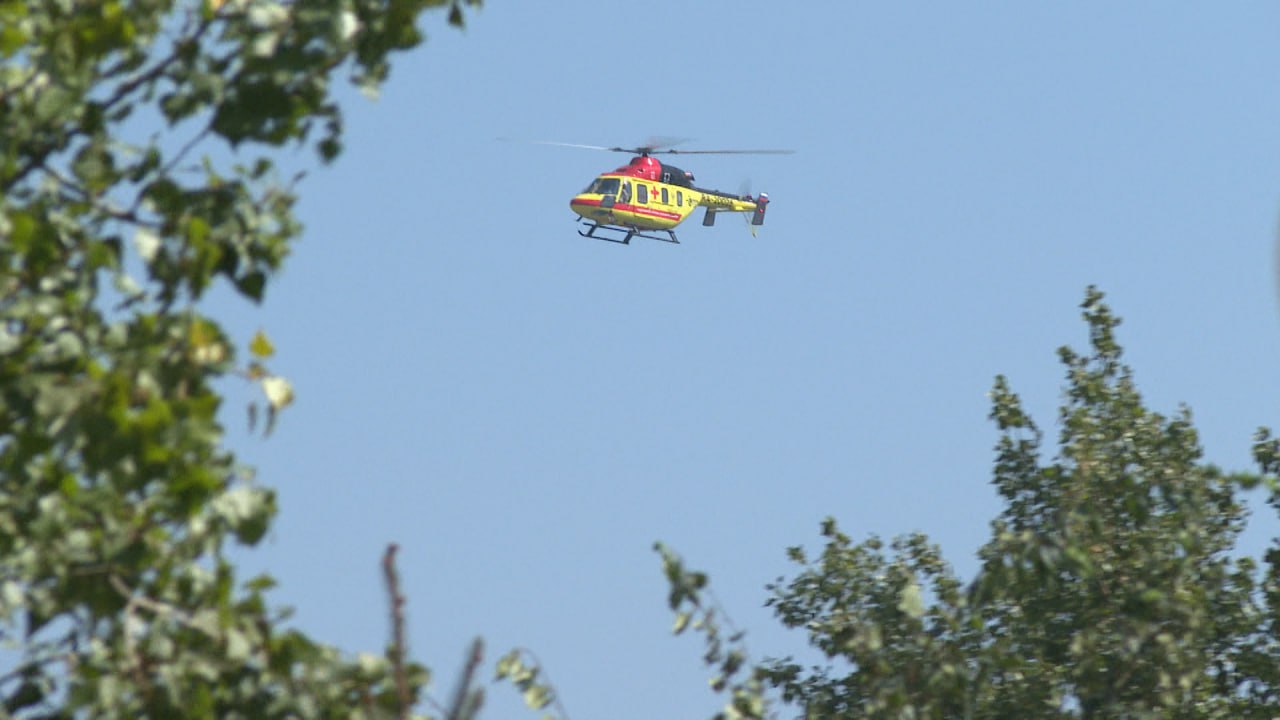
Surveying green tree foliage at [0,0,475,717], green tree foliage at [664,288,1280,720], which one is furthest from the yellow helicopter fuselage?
green tree foliage at [0,0,475,717]

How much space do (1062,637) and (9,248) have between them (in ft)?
52.5

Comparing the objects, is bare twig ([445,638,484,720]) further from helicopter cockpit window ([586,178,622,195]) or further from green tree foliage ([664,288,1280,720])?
helicopter cockpit window ([586,178,622,195])

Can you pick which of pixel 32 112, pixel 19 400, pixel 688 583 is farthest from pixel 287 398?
pixel 688 583

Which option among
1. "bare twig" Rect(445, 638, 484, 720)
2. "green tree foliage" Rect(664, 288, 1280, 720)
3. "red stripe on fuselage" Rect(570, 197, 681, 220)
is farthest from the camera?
"red stripe on fuselage" Rect(570, 197, 681, 220)

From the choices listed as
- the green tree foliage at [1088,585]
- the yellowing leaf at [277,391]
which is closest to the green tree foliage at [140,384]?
the yellowing leaf at [277,391]

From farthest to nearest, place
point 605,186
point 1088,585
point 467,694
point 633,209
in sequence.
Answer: point 633,209, point 605,186, point 1088,585, point 467,694

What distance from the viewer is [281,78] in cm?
907

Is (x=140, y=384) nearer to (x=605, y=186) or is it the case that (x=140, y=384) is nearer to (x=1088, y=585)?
(x=1088, y=585)

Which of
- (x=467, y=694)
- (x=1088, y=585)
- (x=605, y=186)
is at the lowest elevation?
(x=467, y=694)

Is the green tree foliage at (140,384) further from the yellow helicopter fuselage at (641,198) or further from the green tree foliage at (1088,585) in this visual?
the yellow helicopter fuselage at (641,198)

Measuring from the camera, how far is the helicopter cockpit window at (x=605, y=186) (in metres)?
63.7

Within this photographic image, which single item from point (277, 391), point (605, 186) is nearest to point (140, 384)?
point (277, 391)

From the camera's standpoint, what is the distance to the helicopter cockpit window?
209 feet

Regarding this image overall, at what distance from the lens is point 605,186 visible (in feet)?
209
